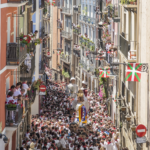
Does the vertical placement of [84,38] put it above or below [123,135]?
above

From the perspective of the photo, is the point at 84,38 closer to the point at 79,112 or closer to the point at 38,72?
the point at 38,72

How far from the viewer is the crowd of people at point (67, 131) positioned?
27158mm

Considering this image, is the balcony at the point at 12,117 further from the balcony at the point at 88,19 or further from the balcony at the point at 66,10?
the balcony at the point at 66,10

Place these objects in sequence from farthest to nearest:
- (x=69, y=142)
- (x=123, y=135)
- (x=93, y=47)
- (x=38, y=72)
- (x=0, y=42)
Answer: (x=93, y=47) → (x=38, y=72) → (x=123, y=135) → (x=69, y=142) → (x=0, y=42)

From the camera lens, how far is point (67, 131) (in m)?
32.1

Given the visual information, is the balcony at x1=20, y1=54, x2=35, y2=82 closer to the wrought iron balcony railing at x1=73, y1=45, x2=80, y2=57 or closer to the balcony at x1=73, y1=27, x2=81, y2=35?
the wrought iron balcony railing at x1=73, y1=45, x2=80, y2=57

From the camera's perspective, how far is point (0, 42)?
20.9 m

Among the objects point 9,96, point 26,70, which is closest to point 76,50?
point 26,70

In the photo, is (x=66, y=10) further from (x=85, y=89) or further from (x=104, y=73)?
(x=85, y=89)

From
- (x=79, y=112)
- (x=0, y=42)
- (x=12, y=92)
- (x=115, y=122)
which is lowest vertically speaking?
(x=115, y=122)

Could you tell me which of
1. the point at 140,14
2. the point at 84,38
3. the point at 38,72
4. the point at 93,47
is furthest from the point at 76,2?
the point at 140,14

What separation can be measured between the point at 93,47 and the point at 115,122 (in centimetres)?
1801

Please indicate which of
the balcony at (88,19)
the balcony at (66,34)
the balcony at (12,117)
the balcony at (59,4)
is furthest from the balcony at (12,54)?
the balcony at (59,4)

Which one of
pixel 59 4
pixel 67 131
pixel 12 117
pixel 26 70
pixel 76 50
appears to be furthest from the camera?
pixel 59 4
